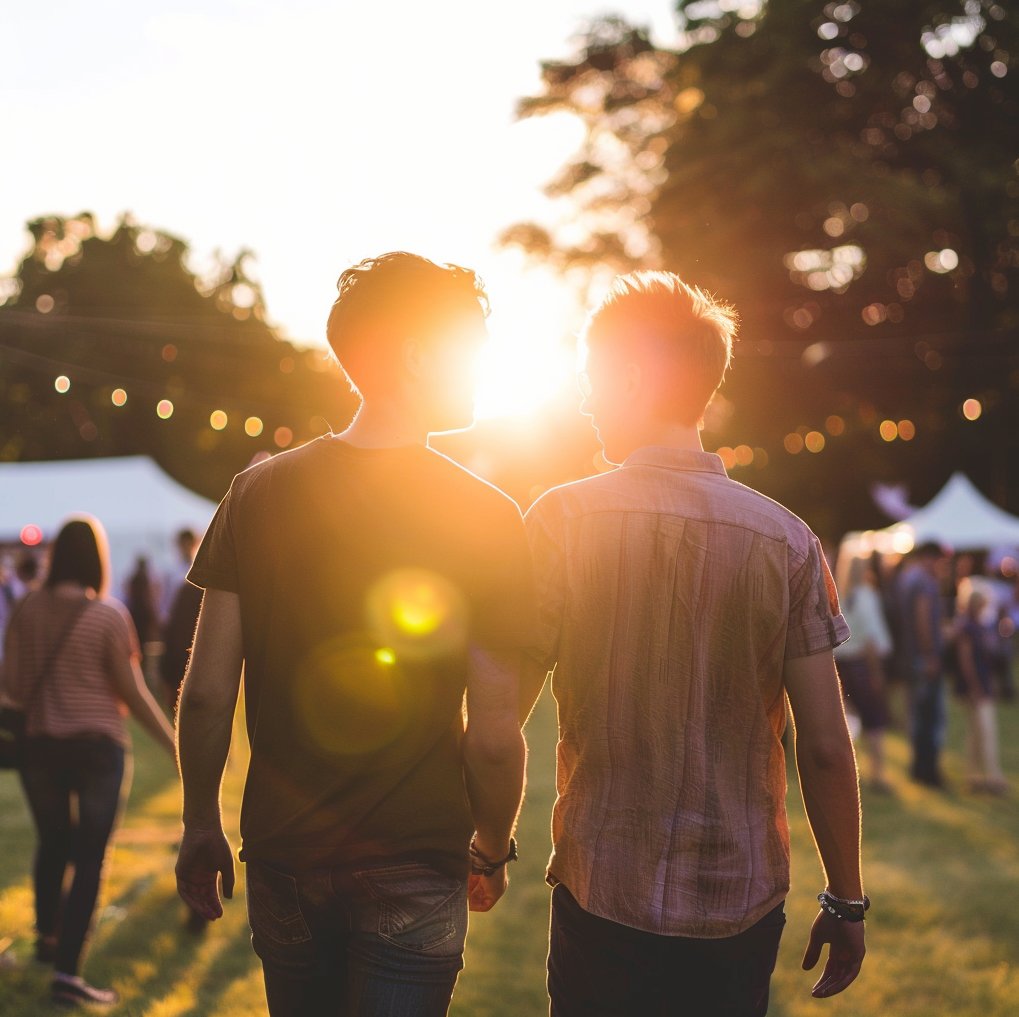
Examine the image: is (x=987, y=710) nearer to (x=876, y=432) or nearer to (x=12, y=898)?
(x=12, y=898)

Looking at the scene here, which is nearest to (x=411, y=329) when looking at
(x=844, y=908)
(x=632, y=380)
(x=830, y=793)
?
(x=632, y=380)

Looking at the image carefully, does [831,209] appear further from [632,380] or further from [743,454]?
[632,380]

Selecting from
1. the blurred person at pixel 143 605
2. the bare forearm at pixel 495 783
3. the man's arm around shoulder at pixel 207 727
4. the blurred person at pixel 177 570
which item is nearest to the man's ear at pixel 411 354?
the man's arm around shoulder at pixel 207 727

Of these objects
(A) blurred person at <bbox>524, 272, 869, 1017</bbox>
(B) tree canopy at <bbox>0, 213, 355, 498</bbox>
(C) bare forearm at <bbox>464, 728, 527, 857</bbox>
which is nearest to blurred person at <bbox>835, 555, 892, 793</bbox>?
(A) blurred person at <bbox>524, 272, 869, 1017</bbox>

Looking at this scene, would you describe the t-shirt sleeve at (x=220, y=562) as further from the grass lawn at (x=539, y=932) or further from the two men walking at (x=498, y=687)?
the grass lawn at (x=539, y=932)

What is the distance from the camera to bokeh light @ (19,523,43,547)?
20.9 meters

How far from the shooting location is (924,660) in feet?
34.2

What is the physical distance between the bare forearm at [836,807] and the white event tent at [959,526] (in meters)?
20.1

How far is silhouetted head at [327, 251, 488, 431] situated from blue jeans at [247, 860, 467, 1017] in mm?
860

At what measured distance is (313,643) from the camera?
7.27 ft

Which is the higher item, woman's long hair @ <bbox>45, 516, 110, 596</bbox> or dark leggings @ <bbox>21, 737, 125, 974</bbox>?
woman's long hair @ <bbox>45, 516, 110, 596</bbox>

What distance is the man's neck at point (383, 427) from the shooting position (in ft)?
7.55

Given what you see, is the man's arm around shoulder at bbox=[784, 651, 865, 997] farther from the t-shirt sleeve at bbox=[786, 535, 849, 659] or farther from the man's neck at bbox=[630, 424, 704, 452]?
the man's neck at bbox=[630, 424, 704, 452]

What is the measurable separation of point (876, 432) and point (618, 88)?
1013 cm
